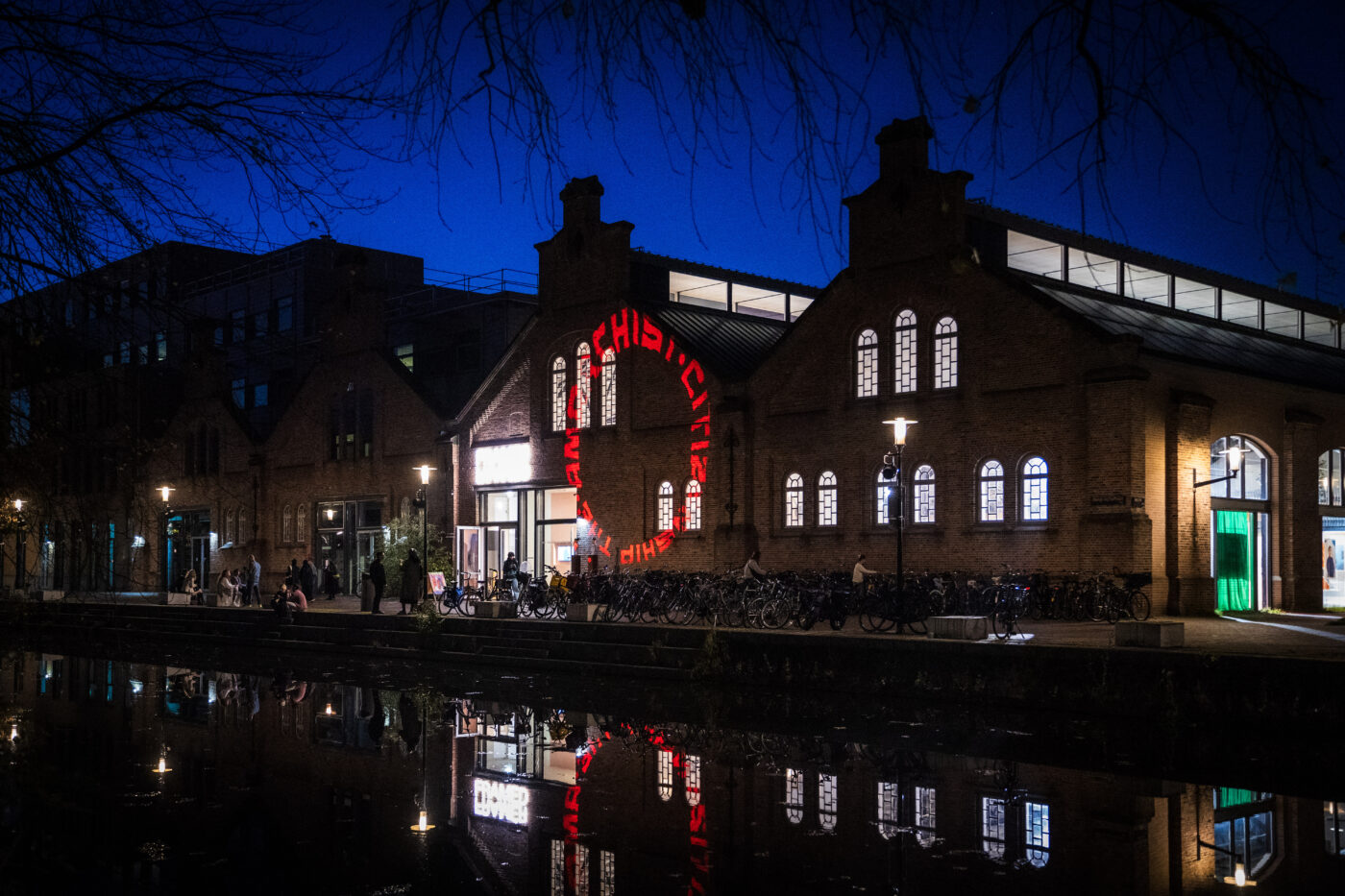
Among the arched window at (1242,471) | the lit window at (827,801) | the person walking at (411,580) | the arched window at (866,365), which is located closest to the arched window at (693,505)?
the arched window at (866,365)

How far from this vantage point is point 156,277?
5320 millimetres

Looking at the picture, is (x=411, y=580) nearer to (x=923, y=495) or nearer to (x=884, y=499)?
(x=884, y=499)

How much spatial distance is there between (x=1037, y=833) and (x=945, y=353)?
19287 millimetres

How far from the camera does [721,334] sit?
3475 centimetres

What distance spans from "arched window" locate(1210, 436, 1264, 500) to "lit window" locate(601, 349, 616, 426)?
15.0 m

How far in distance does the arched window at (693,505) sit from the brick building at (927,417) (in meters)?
0.09

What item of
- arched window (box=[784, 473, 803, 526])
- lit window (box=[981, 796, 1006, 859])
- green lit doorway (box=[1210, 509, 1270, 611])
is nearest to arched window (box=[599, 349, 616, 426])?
arched window (box=[784, 473, 803, 526])

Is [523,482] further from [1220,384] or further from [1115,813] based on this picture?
[1115,813]

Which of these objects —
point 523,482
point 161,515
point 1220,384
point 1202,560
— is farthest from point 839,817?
point 523,482

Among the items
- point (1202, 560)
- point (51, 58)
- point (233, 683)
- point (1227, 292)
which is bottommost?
point (233, 683)

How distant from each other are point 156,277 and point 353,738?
10804 millimetres

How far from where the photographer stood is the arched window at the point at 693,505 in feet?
104

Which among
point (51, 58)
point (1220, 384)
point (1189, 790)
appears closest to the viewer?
point (51, 58)

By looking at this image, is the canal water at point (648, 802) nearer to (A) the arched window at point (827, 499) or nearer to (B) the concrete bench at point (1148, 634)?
(B) the concrete bench at point (1148, 634)
